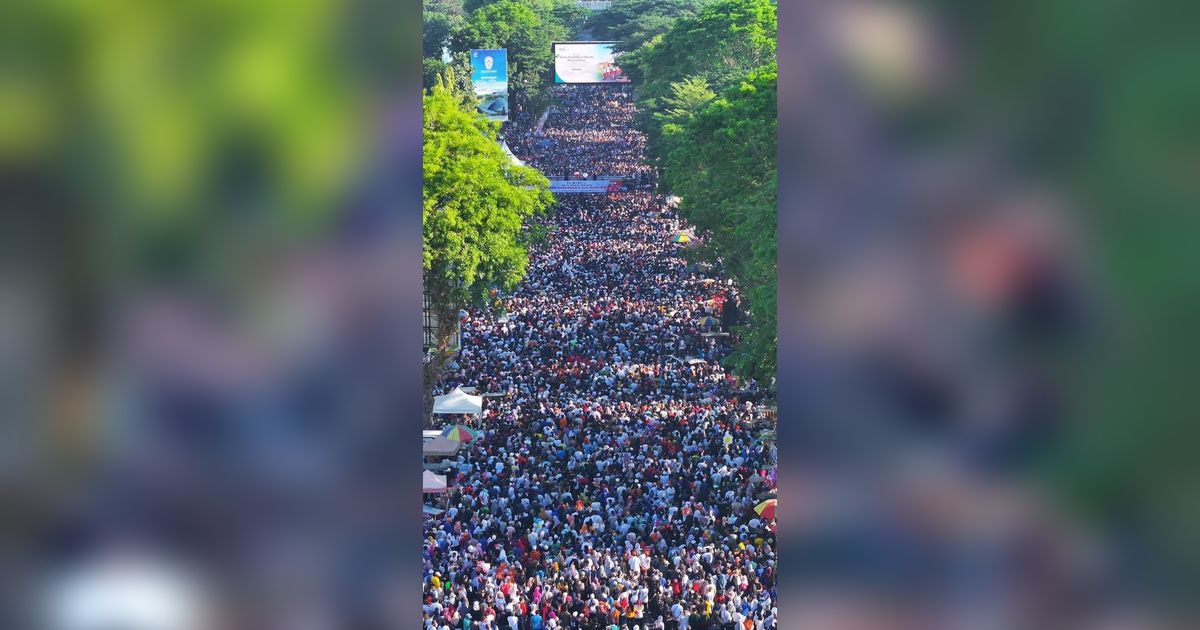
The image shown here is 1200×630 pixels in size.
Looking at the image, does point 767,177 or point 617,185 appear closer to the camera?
point 767,177

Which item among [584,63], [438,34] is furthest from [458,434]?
[438,34]

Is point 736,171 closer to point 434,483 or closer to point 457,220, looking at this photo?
point 457,220

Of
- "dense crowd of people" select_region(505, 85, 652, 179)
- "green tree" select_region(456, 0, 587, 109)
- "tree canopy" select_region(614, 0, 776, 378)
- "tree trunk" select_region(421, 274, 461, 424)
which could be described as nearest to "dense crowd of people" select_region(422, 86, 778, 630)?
"tree trunk" select_region(421, 274, 461, 424)
